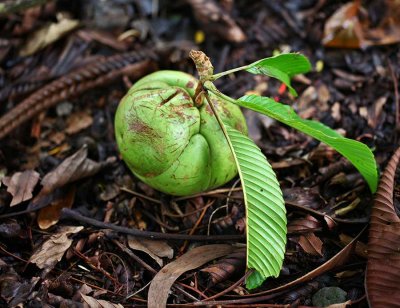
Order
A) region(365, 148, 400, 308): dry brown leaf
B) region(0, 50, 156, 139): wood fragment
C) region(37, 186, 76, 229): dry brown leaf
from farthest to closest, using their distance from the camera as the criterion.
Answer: region(0, 50, 156, 139): wood fragment < region(37, 186, 76, 229): dry brown leaf < region(365, 148, 400, 308): dry brown leaf

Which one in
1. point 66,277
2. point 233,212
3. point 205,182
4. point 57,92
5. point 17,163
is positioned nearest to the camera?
point 66,277

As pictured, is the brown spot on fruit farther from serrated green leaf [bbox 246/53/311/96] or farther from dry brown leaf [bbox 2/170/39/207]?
dry brown leaf [bbox 2/170/39/207]

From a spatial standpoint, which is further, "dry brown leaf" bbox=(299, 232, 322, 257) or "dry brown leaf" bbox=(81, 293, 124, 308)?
"dry brown leaf" bbox=(299, 232, 322, 257)

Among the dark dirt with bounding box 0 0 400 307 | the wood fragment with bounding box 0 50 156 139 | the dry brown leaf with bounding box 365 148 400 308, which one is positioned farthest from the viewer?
the wood fragment with bounding box 0 50 156 139

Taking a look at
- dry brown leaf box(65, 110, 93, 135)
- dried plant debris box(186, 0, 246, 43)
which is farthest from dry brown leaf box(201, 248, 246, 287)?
dried plant debris box(186, 0, 246, 43)

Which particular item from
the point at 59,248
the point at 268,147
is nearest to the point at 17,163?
the point at 59,248

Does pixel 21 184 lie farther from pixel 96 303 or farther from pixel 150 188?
pixel 96 303

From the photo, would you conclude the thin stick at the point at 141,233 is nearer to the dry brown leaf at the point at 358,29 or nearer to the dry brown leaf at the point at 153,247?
the dry brown leaf at the point at 153,247

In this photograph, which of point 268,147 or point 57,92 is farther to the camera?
point 57,92

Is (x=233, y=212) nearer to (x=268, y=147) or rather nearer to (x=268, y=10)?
(x=268, y=147)
